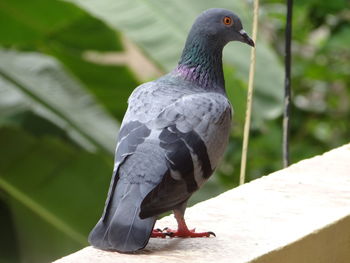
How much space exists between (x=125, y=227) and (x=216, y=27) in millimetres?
678

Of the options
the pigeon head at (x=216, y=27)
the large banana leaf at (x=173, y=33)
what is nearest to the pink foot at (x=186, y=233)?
the pigeon head at (x=216, y=27)

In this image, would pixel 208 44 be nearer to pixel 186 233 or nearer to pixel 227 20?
pixel 227 20

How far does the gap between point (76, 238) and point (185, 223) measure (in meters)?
2.27

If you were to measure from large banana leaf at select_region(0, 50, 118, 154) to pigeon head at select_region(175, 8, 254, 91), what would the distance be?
7.08ft

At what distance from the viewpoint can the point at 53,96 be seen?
5.00 m

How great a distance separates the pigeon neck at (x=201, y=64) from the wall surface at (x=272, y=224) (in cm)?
43

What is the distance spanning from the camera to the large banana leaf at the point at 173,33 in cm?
446

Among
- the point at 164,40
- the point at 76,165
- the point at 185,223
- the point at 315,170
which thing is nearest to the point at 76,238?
the point at 76,165

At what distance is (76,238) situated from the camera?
4.85 m

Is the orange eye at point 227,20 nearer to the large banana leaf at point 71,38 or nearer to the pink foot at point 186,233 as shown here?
the pink foot at point 186,233

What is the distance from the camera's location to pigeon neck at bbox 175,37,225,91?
2691mm

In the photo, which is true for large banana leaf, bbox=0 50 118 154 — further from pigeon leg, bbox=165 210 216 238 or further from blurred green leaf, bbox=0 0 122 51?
pigeon leg, bbox=165 210 216 238

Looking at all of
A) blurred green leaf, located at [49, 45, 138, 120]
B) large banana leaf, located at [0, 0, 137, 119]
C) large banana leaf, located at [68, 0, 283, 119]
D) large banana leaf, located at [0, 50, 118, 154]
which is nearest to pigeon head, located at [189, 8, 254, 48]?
large banana leaf, located at [68, 0, 283, 119]

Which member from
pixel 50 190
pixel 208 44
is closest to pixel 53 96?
pixel 50 190
